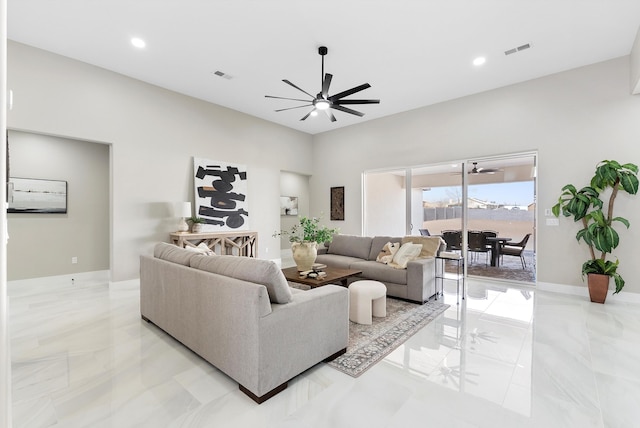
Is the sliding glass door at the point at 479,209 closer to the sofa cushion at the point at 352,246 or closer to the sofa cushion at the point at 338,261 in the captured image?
the sofa cushion at the point at 352,246

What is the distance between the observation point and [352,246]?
5.30m

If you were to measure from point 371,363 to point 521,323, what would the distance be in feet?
6.83

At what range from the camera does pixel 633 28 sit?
11.8 feet

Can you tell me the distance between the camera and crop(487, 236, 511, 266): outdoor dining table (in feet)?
18.1

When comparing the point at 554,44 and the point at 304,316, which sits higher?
the point at 554,44

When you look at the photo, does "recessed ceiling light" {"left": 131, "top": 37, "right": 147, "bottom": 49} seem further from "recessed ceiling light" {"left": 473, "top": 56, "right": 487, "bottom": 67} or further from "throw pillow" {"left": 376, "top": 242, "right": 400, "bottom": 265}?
"recessed ceiling light" {"left": 473, "top": 56, "right": 487, "bottom": 67}

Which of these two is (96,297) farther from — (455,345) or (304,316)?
(455,345)

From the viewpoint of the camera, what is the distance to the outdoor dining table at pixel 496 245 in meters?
5.53

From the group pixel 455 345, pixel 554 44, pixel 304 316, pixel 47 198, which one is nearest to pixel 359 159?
pixel 554 44

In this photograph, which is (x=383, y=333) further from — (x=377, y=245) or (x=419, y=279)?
(x=377, y=245)

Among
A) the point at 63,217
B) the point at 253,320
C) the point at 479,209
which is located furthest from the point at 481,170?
the point at 63,217

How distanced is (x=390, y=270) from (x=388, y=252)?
19.7 inches

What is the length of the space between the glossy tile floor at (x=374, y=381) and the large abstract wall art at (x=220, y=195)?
2673mm

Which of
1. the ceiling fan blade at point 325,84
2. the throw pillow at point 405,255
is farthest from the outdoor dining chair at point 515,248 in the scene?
the ceiling fan blade at point 325,84
